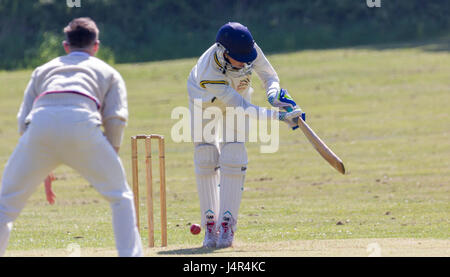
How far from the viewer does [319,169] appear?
15.2 m

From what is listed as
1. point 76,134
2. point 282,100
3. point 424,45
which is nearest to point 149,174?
point 282,100

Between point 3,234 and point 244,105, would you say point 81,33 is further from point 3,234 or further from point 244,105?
point 244,105

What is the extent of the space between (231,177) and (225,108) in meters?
0.62

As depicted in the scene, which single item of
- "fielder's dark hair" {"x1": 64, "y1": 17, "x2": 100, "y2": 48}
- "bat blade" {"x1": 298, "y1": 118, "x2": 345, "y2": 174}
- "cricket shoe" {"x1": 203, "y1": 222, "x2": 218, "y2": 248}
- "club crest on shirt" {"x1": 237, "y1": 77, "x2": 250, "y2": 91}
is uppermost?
"fielder's dark hair" {"x1": 64, "y1": 17, "x2": 100, "y2": 48}

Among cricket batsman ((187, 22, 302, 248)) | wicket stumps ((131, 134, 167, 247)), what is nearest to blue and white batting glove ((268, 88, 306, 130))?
cricket batsman ((187, 22, 302, 248))

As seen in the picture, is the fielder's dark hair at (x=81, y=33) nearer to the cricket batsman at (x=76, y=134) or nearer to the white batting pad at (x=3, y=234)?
the cricket batsman at (x=76, y=134)

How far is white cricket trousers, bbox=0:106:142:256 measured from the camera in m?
5.56

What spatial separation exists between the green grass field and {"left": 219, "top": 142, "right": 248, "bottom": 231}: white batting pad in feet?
1.16

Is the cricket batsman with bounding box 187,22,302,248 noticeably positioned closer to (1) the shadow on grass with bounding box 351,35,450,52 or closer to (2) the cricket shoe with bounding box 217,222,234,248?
(2) the cricket shoe with bounding box 217,222,234,248

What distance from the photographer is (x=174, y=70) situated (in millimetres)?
28125

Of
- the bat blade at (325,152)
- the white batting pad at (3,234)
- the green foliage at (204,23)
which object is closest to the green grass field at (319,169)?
the bat blade at (325,152)
